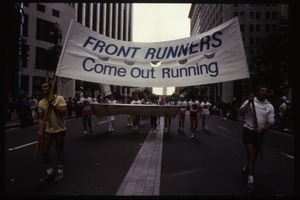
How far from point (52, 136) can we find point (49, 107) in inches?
20.9

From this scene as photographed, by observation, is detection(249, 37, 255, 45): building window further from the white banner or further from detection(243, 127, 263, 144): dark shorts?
detection(243, 127, 263, 144): dark shorts

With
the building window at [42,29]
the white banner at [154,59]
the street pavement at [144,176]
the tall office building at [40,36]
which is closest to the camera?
the street pavement at [144,176]

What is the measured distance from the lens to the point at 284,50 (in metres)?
27.4

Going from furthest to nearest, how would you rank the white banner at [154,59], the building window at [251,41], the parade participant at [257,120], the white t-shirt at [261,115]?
1. the building window at [251,41]
2. the white banner at [154,59]
3. the white t-shirt at [261,115]
4. the parade participant at [257,120]

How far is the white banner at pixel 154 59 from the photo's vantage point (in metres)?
6.98

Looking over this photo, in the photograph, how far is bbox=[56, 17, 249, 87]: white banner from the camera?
6977 mm

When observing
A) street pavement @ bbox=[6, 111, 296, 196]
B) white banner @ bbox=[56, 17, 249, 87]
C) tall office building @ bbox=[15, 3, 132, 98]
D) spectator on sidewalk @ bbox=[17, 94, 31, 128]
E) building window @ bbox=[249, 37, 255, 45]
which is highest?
building window @ bbox=[249, 37, 255, 45]

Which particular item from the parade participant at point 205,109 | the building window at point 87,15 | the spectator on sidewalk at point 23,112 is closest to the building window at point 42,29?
the building window at point 87,15

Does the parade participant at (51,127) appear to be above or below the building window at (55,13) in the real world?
below

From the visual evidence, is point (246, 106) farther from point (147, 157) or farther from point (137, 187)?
point (147, 157)

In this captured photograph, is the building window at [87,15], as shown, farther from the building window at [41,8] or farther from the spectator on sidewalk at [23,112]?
the spectator on sidewalk at [23,112]

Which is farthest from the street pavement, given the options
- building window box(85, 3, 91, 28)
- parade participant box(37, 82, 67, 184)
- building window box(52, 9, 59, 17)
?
building window box(85, 3, 91, 28)

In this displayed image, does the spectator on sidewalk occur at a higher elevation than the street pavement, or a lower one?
higher

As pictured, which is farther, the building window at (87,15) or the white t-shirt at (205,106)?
the building window at (87,15)
